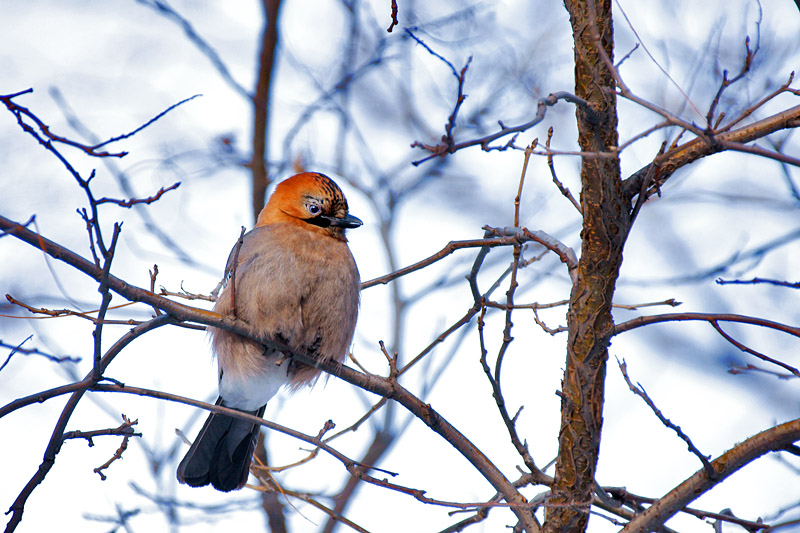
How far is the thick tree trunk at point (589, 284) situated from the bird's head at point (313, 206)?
7.02 ft

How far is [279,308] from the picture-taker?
167 inches

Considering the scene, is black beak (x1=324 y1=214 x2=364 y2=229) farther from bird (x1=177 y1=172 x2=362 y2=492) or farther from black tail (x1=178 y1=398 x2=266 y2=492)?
black tail (x1=178 y1=398 x2=266 y2=492)

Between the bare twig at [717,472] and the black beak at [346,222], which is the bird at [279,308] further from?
the bare twig at [717,472]

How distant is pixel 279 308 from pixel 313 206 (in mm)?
1028

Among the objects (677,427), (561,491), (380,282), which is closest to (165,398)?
(380,282)

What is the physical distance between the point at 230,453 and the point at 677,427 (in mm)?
3113

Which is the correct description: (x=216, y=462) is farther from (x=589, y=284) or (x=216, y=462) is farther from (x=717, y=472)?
→ (x=717, y=472)

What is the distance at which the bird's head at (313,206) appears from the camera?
4.98 metres

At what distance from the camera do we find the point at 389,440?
7219mm

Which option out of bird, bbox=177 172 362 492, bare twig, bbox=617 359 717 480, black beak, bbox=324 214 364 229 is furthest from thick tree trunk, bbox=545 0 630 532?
black beak, bbox=324 214 364 229

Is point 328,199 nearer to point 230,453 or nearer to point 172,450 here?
point 230,453

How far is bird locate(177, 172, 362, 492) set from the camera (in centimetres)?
429

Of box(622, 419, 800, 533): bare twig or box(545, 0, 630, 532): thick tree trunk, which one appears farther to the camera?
box(545, 0, 630, 532): thick tree trunk

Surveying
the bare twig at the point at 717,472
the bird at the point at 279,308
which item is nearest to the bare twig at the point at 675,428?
the bare twig at the point at 717,472
